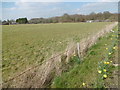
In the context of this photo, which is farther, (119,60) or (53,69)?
(119,60)

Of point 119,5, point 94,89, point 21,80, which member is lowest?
point 94,89

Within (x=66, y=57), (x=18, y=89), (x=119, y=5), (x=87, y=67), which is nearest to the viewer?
(x=18, y=89)

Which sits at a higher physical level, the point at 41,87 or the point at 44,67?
the point at 44,67

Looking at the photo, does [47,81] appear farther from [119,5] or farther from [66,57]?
[119,5]

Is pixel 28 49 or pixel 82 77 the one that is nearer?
pixel 82 77

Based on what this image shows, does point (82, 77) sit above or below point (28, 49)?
below

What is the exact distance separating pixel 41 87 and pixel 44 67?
0.62 metres

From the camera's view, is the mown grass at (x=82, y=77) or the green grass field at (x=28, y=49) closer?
the mown grass at (x=82, y=77)

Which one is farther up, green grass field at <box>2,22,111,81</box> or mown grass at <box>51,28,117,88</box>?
green grass field at <box>2,22,111,81</box>

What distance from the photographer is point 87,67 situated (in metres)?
4.33

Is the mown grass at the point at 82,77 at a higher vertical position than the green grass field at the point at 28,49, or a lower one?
lower

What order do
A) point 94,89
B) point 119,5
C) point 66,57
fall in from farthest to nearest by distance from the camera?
1. point 119,5
2. point 66,57
3. point 94,89

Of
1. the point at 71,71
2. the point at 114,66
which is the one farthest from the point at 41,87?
the point at 114,66

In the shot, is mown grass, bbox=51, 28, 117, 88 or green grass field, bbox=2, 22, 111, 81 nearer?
mown grass, bbox=51, 28, 117, 88
